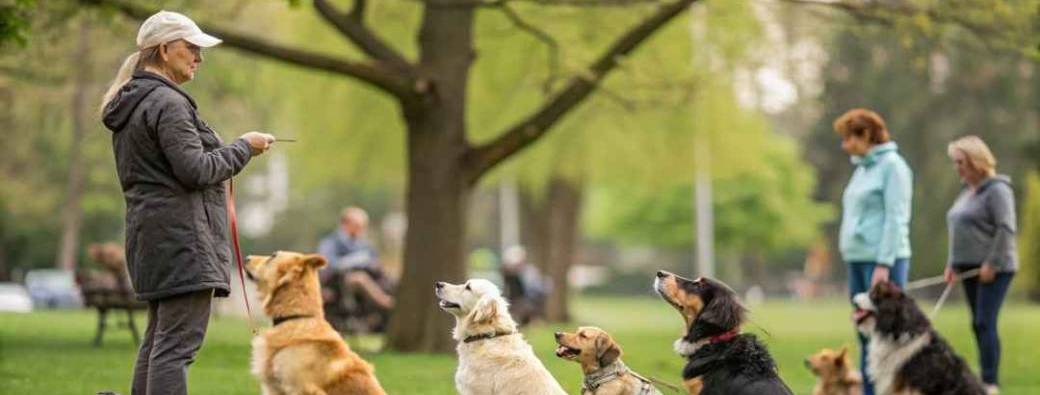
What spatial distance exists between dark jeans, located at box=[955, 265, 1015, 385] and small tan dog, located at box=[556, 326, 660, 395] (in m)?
4.24

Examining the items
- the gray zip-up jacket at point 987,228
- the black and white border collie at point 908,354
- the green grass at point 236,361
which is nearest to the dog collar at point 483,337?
the green grass at point 236,361

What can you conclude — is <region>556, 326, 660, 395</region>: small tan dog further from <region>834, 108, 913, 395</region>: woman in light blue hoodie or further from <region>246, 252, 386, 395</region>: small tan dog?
<region>834, 108, 913, 395</region>: woman in light blue hoodie

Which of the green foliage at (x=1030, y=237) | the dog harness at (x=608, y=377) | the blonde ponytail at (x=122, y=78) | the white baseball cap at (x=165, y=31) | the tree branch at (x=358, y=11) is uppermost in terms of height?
the tree branch at (x=358, y=11)

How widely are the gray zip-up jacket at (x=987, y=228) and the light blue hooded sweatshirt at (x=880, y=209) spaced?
4.32ft

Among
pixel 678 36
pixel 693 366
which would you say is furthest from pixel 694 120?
pixel 693 366

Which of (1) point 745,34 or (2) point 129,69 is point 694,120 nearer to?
(1) point 745,34

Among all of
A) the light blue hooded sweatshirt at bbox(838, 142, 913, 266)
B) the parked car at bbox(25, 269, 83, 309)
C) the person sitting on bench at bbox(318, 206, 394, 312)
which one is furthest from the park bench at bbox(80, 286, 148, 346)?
the parked car at bbox(25, 269, 83, 309)

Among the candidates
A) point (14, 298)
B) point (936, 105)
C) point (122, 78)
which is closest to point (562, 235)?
point (936, 105)

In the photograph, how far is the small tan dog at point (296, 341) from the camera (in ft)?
28.5

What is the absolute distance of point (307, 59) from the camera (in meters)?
17.1

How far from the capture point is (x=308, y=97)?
28.5m

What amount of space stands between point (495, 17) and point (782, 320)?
1861 cm

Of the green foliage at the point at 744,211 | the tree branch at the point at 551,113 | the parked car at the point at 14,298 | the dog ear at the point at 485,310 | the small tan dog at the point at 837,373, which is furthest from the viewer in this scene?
the green foliage at the point at 744,211

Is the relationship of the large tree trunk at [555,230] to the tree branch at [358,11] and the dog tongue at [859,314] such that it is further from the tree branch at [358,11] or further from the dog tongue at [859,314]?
the dog tongue at [859,314]
